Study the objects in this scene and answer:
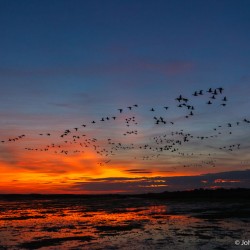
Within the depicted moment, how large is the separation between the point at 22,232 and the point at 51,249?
984 cm

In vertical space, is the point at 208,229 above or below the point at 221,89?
below

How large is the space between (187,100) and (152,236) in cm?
1344

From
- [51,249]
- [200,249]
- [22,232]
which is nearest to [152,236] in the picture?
[200,249]

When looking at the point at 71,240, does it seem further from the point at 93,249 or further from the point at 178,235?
the point at 178,235

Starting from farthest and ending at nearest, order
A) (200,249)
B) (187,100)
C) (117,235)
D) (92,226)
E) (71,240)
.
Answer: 1. (92,226)
2. (187,100)
3. (117,235)
4. (71,240)
5. (200,249)

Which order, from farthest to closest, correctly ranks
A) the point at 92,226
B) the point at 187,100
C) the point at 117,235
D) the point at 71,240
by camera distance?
the point at 92,226
the point at 187,100
the point at 117,235
the point at 71,240

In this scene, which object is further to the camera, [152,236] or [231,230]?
[231,230]

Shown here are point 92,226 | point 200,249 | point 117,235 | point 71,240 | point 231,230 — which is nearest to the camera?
point 200,249

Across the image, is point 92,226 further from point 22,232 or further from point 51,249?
point 51,249

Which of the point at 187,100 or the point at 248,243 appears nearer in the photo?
the point at 248,243

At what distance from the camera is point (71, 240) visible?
30.4 meters

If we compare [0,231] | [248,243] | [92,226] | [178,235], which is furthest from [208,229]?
[0,231]

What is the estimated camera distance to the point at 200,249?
2602 centimetres

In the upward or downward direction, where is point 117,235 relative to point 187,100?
downward
